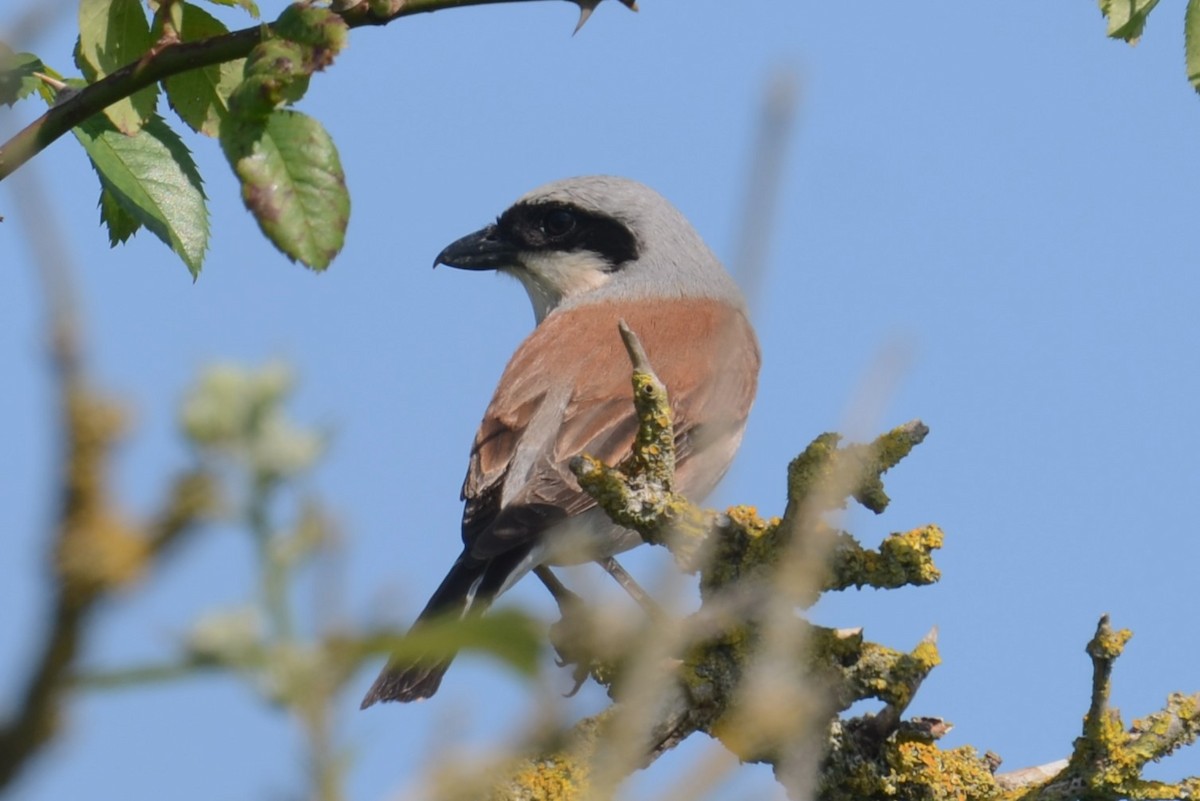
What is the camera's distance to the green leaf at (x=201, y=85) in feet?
6.32

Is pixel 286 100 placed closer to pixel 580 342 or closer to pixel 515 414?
pixel 515 414

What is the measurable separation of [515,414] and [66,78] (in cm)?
238

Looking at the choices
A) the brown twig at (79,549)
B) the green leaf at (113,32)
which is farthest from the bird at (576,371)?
the brown twig at (79,549)

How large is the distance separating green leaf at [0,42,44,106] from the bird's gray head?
3.43 metres

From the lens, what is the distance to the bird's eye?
5.65 metres

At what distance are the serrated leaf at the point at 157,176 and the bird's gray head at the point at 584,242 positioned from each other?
3489 millimetres

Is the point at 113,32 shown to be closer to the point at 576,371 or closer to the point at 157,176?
the point at 157,176

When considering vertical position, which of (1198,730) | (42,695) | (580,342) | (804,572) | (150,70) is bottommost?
(42,695)

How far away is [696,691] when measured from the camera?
2.75 m

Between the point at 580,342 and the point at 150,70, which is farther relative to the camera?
the point at 580,342

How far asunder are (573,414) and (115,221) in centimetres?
224

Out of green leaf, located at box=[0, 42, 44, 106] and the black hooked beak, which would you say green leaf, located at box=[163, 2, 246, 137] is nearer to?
green leaf, located at box=[0, 42, 44, 106]

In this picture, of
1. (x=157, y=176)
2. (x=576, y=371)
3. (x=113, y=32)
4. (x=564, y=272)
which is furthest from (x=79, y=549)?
(x=564, y=272)

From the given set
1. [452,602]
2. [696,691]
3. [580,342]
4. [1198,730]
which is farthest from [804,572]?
[580,342]
